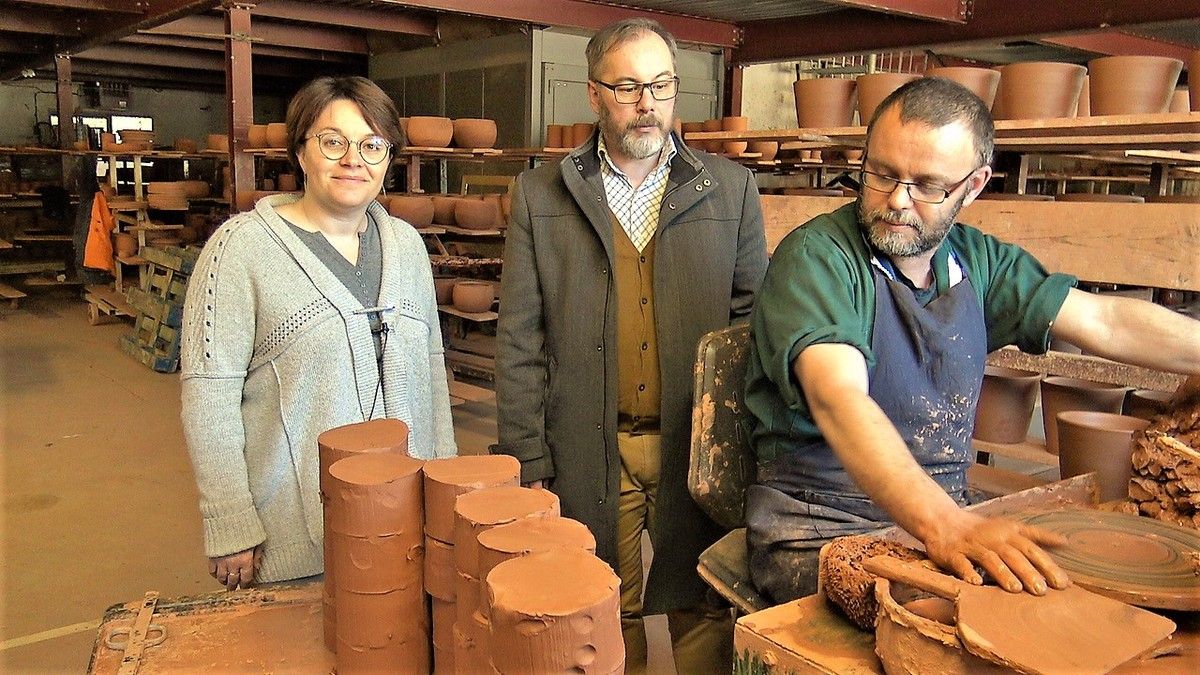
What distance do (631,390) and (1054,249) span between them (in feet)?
5.79

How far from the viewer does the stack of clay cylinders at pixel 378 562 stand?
1.27 meters

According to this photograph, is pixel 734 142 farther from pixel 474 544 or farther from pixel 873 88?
pixel 474 544

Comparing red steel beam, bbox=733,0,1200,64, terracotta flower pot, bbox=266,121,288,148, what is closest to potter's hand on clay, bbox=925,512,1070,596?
red steel beam, bbox=733,0,1200,64

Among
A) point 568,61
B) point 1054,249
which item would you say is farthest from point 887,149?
point 568,61

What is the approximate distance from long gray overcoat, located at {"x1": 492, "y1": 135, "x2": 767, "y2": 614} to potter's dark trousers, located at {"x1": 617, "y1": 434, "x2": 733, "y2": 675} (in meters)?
0.05

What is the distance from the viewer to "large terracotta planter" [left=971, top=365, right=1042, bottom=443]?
360cm

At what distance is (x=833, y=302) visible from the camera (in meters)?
1.62

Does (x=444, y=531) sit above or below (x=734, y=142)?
below

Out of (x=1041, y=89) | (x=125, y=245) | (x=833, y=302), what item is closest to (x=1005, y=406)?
(x=1041, y=89)

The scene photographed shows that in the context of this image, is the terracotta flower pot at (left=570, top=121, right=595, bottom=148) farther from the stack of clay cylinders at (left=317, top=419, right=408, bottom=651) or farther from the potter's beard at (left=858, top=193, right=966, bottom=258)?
the stack of clay cylinders at (left=317, top=419, right=408, bottom=651)

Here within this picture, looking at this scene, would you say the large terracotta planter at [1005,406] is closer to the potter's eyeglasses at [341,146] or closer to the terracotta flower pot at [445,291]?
the potter's eyeglasses at [341,146]

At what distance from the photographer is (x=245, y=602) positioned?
1.59m

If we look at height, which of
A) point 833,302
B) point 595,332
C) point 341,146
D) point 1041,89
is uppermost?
point 1041,89

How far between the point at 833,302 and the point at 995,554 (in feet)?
1.84
